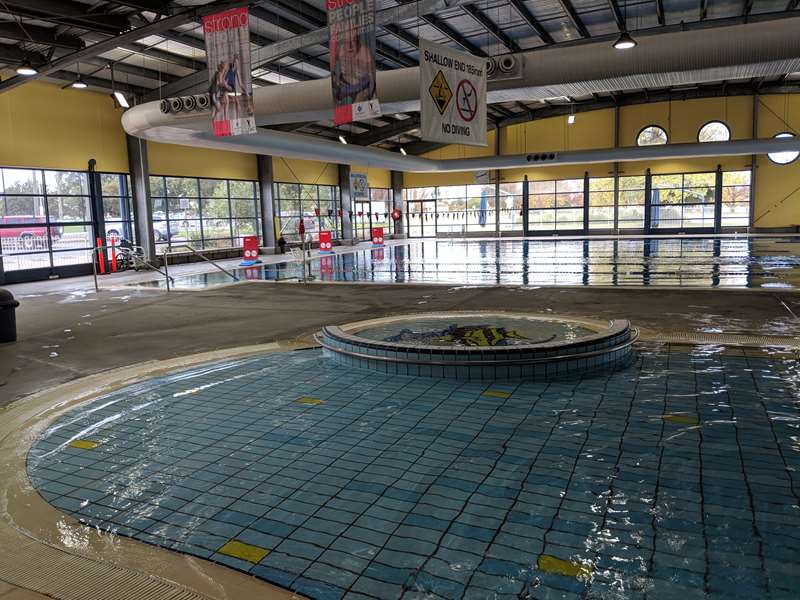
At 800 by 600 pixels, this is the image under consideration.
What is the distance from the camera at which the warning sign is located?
8.34m

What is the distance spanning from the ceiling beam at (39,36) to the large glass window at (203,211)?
688cm

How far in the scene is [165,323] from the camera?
345 inches

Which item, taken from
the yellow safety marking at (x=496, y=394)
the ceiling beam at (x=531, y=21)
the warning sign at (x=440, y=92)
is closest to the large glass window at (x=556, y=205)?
the ceiling beam at (x=531, y=21)

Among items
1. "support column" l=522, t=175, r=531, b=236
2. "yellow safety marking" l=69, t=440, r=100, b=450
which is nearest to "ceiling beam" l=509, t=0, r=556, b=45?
"yellow safety marking" l=69, t=440, r=100, b=450

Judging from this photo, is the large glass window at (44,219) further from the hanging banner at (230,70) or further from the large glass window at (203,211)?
the hanging banner at (230,70)

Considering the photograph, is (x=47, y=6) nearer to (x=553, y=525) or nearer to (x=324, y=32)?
(x=324, y=32)

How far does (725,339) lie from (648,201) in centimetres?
2558

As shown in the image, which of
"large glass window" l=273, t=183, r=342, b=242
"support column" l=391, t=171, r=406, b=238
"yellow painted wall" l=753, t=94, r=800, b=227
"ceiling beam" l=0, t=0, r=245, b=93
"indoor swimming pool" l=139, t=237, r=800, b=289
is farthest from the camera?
"support column" l=391, t=171, r=406, b=238

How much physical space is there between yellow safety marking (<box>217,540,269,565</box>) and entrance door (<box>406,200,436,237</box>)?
33.7 metres

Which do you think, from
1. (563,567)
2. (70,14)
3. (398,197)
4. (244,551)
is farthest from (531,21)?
(398,197)

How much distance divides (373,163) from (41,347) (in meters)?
16.3

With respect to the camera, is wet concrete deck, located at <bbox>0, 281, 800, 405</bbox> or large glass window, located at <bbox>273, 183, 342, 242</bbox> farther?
large glass window, located at <bbox>273, 183, 342, 242</bbox>

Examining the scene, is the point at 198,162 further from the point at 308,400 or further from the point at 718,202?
the point at 718,202

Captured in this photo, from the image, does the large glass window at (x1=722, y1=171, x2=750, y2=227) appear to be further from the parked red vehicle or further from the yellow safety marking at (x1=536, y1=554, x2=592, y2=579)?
the yellow safety marking at (x1=536, y1=554, x2=592, y2=579)
